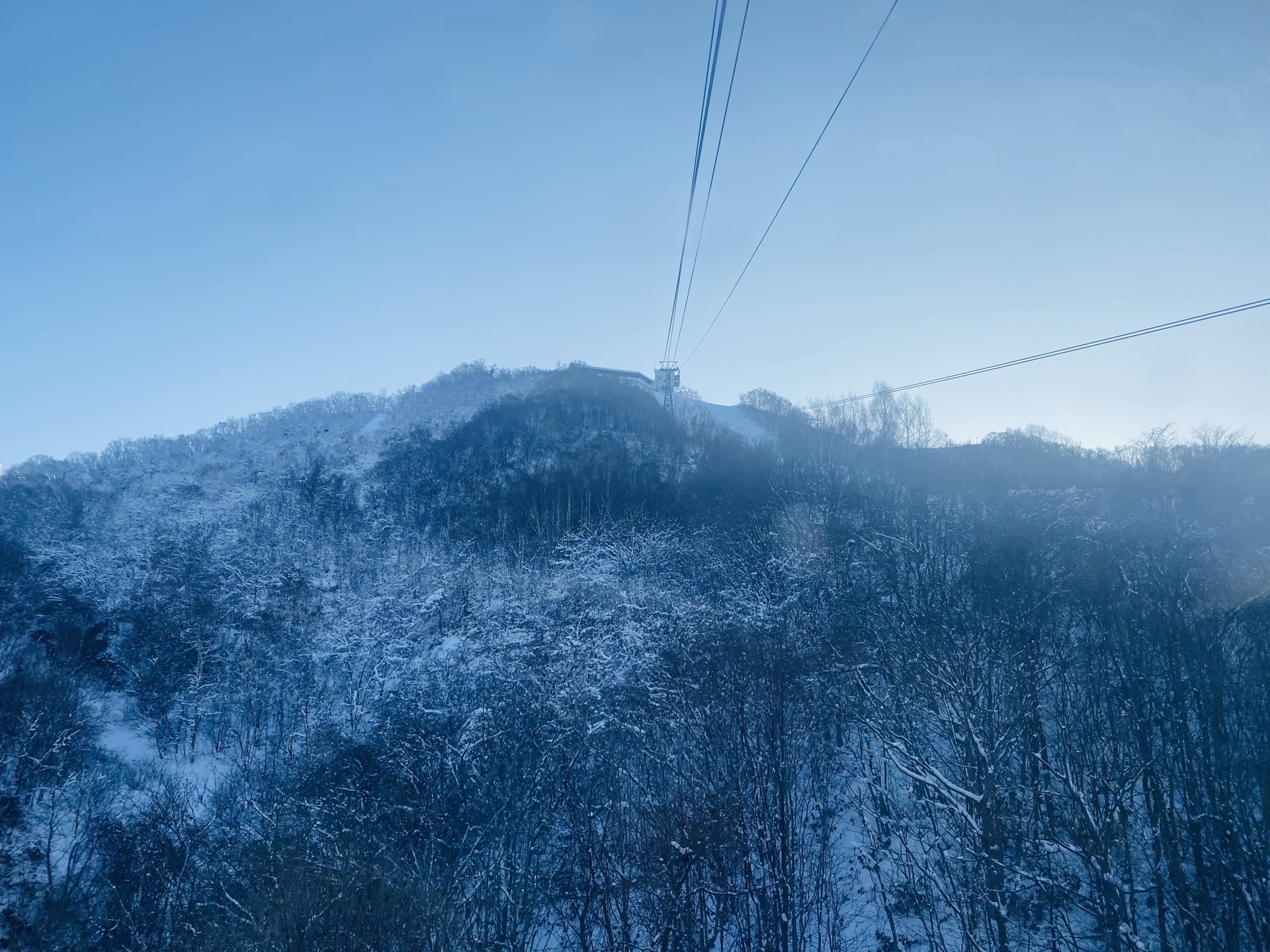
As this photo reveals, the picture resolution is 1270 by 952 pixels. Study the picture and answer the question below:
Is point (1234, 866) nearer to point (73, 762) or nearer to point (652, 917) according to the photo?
point (652, 917)

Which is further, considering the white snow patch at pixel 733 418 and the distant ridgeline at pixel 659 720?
the white snow patch at pixel 733 418

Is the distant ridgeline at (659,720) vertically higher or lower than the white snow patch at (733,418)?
lower

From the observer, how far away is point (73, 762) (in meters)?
20.5

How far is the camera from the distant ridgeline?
45.5ft

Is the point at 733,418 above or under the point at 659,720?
above

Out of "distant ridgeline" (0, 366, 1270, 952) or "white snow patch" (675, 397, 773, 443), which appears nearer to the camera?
"distant ridgeline" (0, 366, 1270, 952)

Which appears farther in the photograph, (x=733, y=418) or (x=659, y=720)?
(x=733, y=418)

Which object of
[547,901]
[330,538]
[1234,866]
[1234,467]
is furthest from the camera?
[330,538]

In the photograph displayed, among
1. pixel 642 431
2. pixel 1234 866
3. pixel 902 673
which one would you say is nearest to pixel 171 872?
pixel 902 673

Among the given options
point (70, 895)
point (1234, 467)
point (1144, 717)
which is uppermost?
point (1234, 467)

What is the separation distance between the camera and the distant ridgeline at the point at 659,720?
13867 mm

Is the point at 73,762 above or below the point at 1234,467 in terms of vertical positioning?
below

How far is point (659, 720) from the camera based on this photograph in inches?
749

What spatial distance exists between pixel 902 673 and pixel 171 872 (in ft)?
62.0
